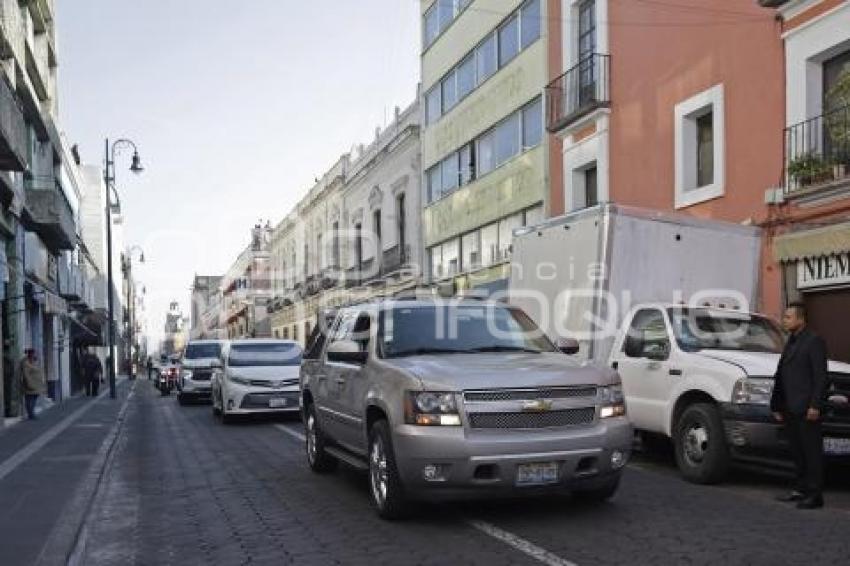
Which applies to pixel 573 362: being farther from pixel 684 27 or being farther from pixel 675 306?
pixel 684 27

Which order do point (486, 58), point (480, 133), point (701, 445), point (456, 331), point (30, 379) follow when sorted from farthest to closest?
point (480, 133)
point (486, 58)
point (30, 379)
point (701, 445)
point (456, 331)

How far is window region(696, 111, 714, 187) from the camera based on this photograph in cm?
1683

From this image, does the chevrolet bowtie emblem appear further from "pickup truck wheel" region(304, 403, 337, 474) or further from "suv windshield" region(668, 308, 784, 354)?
"pickup truck wheel" region(304, 403, 337, 474)

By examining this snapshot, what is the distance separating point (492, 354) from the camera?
7859 millimetres

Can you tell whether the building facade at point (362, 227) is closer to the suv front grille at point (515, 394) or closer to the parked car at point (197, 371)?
the parked car at point (197, 371)

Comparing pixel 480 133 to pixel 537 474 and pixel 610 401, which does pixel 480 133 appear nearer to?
pixel 610 401

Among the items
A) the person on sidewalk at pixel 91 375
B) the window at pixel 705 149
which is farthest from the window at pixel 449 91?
the person on sidewalk at pixel 91 375

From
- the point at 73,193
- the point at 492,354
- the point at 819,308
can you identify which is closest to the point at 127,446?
the point at 492,354

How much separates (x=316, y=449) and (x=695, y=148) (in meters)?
10.6

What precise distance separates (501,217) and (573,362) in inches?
697

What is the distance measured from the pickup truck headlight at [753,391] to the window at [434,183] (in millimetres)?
21588

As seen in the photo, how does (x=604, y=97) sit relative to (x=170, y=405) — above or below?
above

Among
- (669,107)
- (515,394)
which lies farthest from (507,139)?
(515,394)

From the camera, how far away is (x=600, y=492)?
7566 mm
